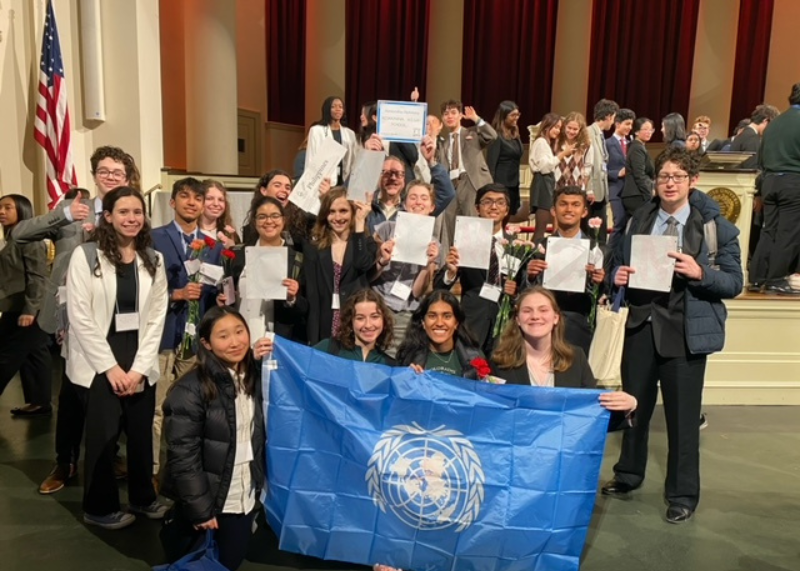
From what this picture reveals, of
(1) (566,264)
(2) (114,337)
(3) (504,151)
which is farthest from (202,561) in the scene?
(3) (504,151)

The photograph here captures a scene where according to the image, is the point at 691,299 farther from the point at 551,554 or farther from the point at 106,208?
the point at 106,208

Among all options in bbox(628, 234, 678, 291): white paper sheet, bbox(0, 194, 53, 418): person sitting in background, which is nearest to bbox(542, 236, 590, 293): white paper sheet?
bbox(628, 234, 678, 291): white paper sheet

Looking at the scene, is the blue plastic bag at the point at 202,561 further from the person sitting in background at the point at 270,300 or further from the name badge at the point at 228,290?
the name badge at the point at 228,290

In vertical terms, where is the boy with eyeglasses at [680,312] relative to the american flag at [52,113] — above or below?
below

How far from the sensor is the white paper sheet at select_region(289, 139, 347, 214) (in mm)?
3791

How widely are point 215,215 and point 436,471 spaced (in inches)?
82.1

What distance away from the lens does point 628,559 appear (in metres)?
3.11

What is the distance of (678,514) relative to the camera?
347 cm

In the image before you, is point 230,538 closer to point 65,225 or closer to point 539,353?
point 539,353

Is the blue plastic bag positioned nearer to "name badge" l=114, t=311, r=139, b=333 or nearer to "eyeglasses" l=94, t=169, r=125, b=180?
"name badge" l=114, t=311, r=139, b=333

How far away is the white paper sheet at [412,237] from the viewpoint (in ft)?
11.7

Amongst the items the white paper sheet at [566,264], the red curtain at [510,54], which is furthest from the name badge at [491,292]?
the red curtain at [510,54]

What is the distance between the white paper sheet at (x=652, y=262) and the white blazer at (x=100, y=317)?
2292 millimetres

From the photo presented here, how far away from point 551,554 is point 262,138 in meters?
10.6
